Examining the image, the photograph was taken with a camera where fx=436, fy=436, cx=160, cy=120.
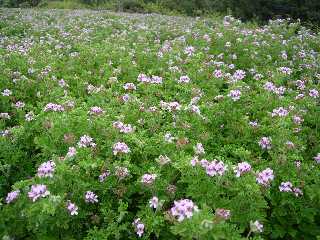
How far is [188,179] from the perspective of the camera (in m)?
3.92

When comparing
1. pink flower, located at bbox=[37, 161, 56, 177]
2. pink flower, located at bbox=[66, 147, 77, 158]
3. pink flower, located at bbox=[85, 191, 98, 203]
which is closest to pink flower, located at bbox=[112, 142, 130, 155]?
pink flower, located at bbox=[66, 147, 77, 158]

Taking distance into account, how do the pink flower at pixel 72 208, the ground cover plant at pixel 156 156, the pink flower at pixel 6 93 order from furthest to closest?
the pink flower at pixel 6 93
the ground cover plant at pixel 156 156
the pink flower at pixel 72 208

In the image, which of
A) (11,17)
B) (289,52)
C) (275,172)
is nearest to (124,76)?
(275,172)

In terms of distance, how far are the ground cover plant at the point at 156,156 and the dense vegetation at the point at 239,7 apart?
10248 mm

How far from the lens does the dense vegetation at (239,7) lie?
1806 cm

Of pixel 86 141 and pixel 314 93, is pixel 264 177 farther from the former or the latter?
pixel 314 93

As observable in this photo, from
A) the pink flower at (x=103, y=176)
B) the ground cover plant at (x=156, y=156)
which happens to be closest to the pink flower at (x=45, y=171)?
the ground cover plant at (x=156, y=156)

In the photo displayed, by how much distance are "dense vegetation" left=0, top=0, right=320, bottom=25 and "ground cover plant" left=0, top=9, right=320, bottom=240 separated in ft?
33.6

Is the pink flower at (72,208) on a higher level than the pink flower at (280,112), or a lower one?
lower

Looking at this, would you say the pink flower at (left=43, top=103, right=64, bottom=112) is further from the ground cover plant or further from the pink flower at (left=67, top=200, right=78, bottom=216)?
the pink flower at (left=67, top=200, right=78, bottom=216)

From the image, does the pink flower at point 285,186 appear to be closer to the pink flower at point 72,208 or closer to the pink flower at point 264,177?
the pink flower at point 264,177

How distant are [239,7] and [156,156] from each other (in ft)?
54.4

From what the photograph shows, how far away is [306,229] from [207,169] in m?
1.37

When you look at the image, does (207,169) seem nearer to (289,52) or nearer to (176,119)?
(176,119)
